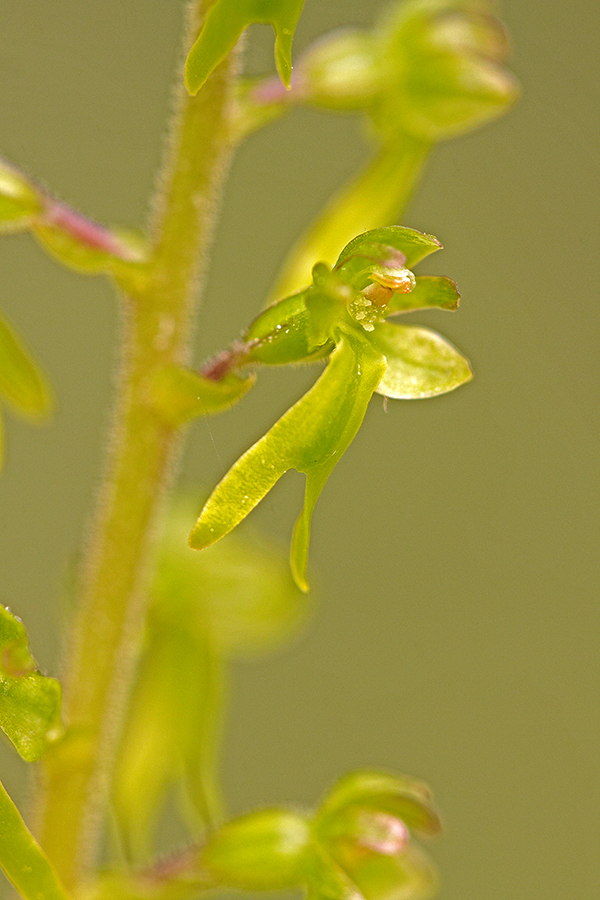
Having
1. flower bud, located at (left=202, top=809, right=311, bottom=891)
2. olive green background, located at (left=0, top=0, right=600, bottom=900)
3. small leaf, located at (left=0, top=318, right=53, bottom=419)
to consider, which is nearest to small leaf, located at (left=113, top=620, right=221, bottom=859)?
flower bud, located at (left=202, top=809, right=311, bottom=891)

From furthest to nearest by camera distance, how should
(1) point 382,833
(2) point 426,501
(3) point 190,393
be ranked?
1. (2) point 426,501
2. (1) point 382,833
3. (3) point 190,393

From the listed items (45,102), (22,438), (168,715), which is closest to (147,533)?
(168,715)

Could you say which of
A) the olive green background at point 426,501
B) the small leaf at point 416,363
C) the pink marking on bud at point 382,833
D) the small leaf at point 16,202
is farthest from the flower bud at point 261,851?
the olive green background at point 426,501

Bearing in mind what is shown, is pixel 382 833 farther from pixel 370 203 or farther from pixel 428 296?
pixel 370 203

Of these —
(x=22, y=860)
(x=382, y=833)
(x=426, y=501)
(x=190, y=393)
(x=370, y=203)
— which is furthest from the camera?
(x=426, y=501)

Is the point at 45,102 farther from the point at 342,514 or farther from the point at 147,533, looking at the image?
the point at 147,533

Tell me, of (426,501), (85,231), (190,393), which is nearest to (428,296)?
(190,393)
